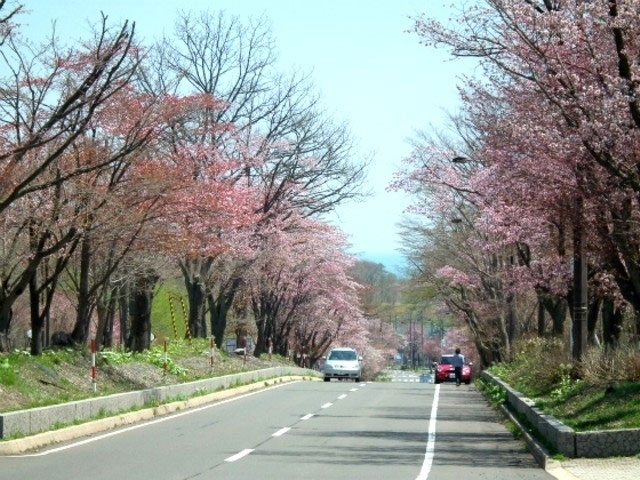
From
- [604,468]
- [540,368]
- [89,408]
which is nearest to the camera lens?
[604,468]

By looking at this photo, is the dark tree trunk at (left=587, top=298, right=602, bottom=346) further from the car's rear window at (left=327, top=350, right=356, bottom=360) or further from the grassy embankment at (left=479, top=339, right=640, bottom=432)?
the car's rear window at (left=327, top=350, right=356, bottom=360)

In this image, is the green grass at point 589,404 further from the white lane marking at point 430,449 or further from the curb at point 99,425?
the curb at point 99,425

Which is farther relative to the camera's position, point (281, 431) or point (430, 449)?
point (281, 431)

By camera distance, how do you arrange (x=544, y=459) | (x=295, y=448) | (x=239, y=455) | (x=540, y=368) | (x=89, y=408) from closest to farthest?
(x=544, y=459) < (x=239, y=455) < (x=295, y=448) < (x=89, y=408) < (x=540, y=368)

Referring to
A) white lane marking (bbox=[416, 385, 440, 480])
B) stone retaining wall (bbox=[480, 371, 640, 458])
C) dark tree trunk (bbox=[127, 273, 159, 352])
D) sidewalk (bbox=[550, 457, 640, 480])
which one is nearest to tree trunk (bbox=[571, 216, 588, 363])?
white lane marking (bbox=[416, 385, 440, 480])

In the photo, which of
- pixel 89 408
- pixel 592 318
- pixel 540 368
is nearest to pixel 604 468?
pixel 89 408

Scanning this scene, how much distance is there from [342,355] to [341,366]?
119 centimetres

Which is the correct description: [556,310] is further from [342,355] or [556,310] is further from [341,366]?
[342,355]

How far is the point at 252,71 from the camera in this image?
40344 millimetres

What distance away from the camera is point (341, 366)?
48500 mm

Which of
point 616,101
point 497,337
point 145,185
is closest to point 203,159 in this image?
point 145,185

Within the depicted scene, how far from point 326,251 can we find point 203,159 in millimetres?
20967

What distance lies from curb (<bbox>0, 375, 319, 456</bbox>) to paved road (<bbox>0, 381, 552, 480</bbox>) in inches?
12.9

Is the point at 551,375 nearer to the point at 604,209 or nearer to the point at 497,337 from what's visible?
the point at 604,209
